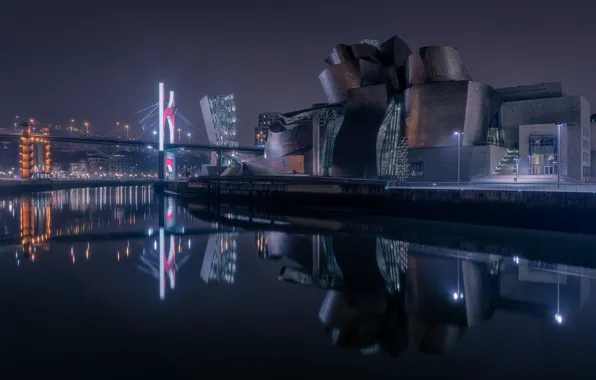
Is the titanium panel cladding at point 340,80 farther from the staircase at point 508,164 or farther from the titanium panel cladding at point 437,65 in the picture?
the staircase at point 508,164

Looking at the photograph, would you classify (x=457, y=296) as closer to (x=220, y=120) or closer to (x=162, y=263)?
(x=162, y=263)

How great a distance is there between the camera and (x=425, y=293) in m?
7.84

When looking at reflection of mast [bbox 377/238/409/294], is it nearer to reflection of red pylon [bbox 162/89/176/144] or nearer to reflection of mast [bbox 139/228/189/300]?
reflection of mast [bbox 139/228/189/300]

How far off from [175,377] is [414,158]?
27.9 metres

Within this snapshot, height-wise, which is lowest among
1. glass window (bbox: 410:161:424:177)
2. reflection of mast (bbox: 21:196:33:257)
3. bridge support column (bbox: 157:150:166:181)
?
reflection of mast (bbox: 21:196:33:257)

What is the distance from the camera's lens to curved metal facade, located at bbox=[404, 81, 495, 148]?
2820 centimetres

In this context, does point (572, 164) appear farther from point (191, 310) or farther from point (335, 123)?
point (191, 310)

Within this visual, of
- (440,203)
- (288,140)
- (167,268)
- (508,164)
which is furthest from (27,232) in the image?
(508,164)

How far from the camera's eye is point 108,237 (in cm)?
1547

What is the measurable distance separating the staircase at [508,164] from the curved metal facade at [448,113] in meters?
1.91

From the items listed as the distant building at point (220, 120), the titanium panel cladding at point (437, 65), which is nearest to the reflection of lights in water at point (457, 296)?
the titanium panel cladding at point (437, 65)

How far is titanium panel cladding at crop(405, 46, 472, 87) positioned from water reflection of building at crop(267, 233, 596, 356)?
21238 mm

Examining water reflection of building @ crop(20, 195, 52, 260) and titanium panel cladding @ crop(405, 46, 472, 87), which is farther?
titanium panel cladding @ crop(405, 46, 472, 87)

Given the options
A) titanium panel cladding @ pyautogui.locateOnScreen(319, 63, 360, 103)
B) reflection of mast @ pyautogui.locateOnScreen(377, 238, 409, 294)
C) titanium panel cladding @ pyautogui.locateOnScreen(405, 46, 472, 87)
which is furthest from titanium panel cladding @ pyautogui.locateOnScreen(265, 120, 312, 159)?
reflection of mast @ pyautogui.locateOnScreen(377, 238, 409, 294)
